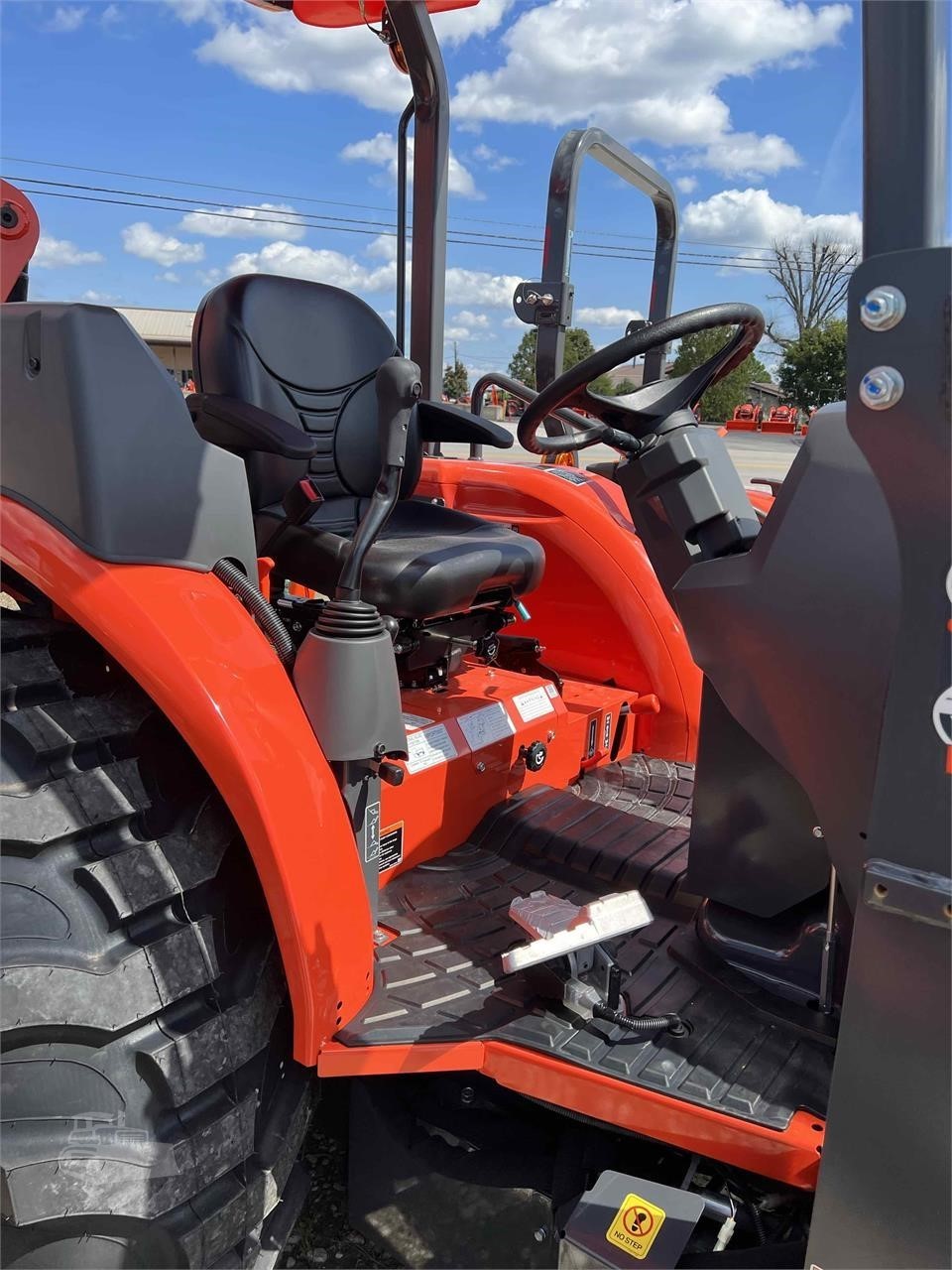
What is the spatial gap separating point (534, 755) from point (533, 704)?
0.13 metres

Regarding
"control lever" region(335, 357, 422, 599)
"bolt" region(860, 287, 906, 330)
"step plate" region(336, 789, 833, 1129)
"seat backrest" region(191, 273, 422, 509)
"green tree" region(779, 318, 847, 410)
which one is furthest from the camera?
"seat backrest" region(191, 273, 422, 509)

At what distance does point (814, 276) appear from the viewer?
44.6 inches

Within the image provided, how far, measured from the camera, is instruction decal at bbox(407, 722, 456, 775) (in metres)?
1.74

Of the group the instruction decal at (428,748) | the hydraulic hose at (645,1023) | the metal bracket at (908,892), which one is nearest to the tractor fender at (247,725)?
the hydraulic hose at (645,1023)

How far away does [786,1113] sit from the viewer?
1.12 meters

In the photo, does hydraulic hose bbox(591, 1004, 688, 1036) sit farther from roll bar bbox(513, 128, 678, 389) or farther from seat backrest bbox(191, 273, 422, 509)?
roll bar bbox(513, 128, 678, 389)

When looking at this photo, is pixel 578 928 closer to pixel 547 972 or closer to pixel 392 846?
pixel 547 972

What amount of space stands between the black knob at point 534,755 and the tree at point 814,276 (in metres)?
0.97

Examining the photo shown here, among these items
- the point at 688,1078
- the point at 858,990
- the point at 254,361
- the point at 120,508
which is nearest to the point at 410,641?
the point at 254,361

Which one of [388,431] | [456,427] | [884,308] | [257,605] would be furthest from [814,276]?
[456,427]

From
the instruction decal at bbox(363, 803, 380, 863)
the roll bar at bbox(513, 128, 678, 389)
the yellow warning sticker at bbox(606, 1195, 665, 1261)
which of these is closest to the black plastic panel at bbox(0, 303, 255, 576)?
the instruction decal at bbox(363, 803, 380, 863)

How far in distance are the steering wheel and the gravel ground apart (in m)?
1.16

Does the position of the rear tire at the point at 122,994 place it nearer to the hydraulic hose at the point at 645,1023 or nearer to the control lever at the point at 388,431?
the control lever at the point at 388,431

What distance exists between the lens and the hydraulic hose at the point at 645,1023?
4.08 ft
